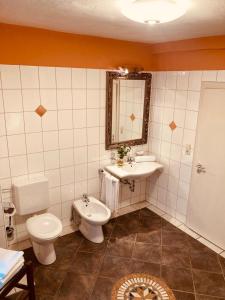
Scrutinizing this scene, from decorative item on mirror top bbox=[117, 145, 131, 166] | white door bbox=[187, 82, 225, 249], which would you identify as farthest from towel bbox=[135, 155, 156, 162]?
white door bbox=[187, 82, 225, 249]

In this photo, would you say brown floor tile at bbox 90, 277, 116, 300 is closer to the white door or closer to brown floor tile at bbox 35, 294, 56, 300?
brown floor tile at bbox 35, 294, 56, 300

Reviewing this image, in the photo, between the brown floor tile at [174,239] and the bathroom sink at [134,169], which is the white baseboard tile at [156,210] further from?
the bathroom sink at [134,169]

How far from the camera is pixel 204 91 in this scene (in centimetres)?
282

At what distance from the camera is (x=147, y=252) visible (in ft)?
9.37

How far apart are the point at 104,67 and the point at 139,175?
57.8 inches

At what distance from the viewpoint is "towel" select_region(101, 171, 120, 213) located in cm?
305

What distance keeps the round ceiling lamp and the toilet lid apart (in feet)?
7.02

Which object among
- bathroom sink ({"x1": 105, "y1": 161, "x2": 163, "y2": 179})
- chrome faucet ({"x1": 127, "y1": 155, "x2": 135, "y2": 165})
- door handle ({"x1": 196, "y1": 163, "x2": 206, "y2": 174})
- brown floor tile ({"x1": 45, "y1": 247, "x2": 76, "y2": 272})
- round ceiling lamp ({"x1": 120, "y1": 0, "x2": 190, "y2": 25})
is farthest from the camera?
chrome faucet ({"x1": 127, "y1": 155, "x2": 135, "y2": 165})

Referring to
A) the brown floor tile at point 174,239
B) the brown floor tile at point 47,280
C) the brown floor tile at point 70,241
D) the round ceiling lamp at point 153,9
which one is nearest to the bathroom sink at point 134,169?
the brown floor tile at point 174,239

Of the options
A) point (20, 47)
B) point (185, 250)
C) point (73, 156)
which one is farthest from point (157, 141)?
point (20, 47)

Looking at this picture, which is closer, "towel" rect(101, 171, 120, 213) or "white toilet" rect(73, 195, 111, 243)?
"white toilet" rect(73, 195, 111, 243)

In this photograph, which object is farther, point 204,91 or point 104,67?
point 104,67

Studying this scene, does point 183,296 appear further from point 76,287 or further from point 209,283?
point 76,287

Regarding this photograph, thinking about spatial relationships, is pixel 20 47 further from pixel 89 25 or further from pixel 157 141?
pixel 157 141
